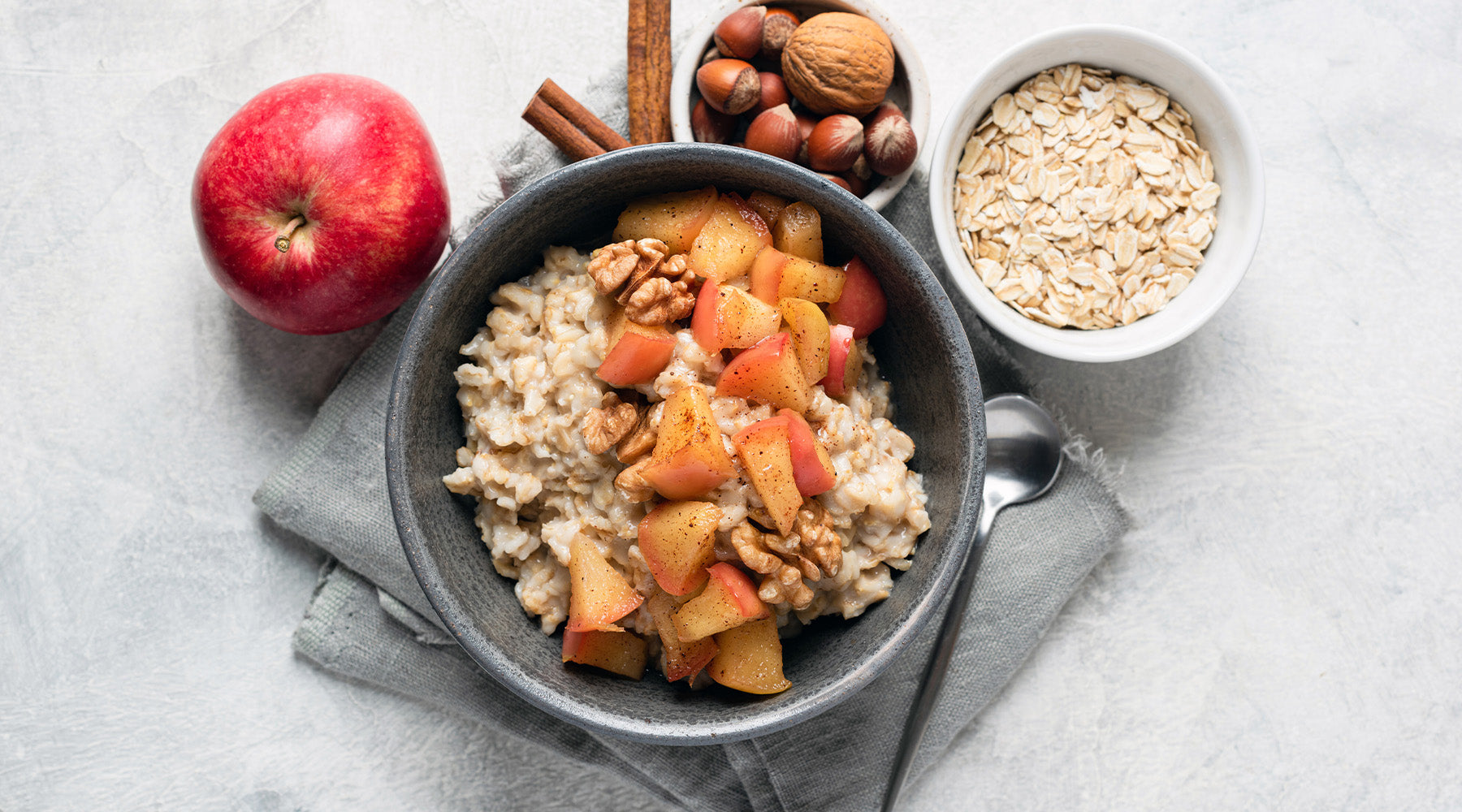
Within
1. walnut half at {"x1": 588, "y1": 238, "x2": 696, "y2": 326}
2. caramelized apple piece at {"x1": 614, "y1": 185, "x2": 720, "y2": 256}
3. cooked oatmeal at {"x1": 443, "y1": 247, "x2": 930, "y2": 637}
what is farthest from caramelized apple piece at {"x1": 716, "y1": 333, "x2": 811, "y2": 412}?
caramelized apple piece at {"x1": 614, "y1": 185, "x2": 720, "y2": 256}

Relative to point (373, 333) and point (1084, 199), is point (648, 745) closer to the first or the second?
point (373, 333)

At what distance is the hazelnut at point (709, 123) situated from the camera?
5.59 ft

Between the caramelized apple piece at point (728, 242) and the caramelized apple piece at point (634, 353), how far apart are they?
126mm

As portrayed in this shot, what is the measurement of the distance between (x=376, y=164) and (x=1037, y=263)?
121 centimetres

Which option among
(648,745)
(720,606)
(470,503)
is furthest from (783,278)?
(648,745)

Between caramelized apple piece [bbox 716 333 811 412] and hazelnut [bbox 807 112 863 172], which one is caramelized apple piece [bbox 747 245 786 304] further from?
hazelnut [bbox 807 112 863 172]

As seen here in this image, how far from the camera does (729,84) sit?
164 cm

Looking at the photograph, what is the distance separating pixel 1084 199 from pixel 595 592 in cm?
115

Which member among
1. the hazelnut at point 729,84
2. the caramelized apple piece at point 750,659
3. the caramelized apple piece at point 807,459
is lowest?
the caramelized apple piece at point 750,659

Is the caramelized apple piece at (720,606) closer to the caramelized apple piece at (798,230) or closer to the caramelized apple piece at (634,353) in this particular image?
the caramelized apple piece at (634,353)

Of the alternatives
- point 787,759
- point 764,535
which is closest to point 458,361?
point 764,535

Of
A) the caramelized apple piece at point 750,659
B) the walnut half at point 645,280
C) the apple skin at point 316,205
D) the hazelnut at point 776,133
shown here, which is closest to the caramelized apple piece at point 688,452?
the walnut half at point 645,280

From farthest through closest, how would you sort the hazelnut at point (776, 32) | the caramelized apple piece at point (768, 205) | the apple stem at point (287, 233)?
the hazelnut at point (776, 32) → the apple stem at point (287, 233) → the caramelized apple piece at point (768, 205)

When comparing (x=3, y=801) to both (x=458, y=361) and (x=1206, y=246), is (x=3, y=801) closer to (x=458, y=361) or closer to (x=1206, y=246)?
(x=458, y=361)
